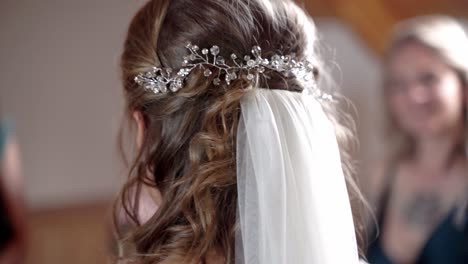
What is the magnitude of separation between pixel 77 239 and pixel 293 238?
2.82 m

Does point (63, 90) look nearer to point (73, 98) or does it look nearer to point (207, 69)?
point (73, 98)

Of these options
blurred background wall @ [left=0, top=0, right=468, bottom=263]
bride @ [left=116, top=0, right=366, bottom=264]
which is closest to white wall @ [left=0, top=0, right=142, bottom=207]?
blurred background wall @ [left=0, top=0, right=468, bottom=263]

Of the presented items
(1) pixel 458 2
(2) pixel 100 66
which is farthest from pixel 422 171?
(2) pixel 100 66

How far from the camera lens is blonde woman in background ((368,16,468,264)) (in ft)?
7.04

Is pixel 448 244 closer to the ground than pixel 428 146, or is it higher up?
closer to the ground

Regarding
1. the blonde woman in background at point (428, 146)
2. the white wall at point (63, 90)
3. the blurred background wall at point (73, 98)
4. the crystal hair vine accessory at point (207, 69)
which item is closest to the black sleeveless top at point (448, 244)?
the blonde woman in background at point (428, 146)

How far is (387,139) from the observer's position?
242 centimetres

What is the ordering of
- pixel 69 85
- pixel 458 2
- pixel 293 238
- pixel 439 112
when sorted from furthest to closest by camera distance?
1. pixel 69 85
2. pixel 458 2
3. pixel 439 112
4. pixel 293 238

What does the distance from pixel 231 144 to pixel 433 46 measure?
1356 millimetres

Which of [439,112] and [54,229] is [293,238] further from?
[54,229]

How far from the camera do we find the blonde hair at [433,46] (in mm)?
2213

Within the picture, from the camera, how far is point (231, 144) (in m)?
1.04

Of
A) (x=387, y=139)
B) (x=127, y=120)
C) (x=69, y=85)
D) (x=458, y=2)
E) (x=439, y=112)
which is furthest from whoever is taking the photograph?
(x=69, y=85)

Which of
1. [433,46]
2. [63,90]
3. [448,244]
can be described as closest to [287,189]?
[448,244]
